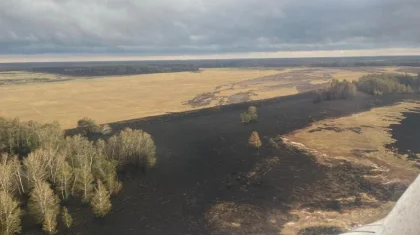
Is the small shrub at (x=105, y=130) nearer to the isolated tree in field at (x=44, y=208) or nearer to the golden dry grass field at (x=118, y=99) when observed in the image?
the golden dry grass field at (x=118, y=99)

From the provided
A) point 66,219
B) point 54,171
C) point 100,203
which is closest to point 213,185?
point 100,203

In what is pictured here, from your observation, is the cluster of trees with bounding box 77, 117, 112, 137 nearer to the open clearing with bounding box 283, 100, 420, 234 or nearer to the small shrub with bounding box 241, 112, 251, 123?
the small shrub with bounding box 241, 112, 251, 123

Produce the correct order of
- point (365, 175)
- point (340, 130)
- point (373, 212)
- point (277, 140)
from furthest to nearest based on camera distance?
1. point (340, 130)
2. point (277, 140)
3. point (365, 175)
4. point (373, 212)

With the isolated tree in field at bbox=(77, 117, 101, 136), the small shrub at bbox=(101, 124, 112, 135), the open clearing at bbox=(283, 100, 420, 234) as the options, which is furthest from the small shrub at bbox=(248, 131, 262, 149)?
the isolated tree in field at bbox=(77, 117, 101, 136)

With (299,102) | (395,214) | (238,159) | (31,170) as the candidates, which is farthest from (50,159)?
(299,102)

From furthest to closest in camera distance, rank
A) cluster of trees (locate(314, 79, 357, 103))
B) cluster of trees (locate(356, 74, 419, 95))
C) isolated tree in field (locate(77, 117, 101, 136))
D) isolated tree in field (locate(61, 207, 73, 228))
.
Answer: cluster of trees (locate(356, 74, 419, 95))
cluster of trees (locate(314, 79, 357, 103))
isolated tree in field (locate(77, 117, 101, 136))
isolated tree in field (locate(61, 207, 73, 228))

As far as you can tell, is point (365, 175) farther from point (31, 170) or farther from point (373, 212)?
point (31, 170)

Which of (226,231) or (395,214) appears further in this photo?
(226,231)
